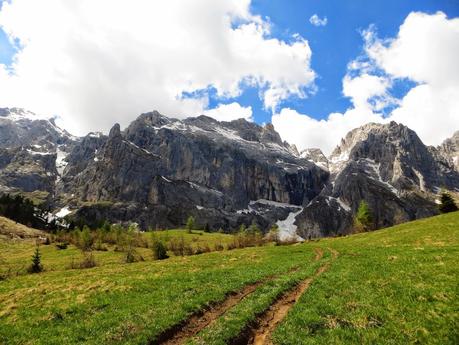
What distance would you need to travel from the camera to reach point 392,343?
55.3 ft

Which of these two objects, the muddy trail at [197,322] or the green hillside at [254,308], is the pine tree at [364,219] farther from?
the muddy trail at [197,322]

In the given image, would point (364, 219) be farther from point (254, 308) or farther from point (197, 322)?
point (197, 322)

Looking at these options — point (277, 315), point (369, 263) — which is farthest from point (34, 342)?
point (369, 263)

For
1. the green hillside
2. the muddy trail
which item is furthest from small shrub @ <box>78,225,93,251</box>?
the muddy trail

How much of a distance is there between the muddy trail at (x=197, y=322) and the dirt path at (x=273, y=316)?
2.99 meters

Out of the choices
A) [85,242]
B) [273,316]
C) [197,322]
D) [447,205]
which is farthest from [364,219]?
[197,322]

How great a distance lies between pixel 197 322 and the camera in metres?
22.8

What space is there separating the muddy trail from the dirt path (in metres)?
2.99

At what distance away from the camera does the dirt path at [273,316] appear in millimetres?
19556

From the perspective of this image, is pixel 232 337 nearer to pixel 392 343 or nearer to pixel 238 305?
pixel 238 305

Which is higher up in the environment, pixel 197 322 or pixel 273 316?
pixel 273 316

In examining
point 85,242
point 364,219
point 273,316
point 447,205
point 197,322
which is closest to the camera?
point 197,322

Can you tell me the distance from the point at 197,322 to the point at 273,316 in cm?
476

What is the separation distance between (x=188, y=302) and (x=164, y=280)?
9819 mm
